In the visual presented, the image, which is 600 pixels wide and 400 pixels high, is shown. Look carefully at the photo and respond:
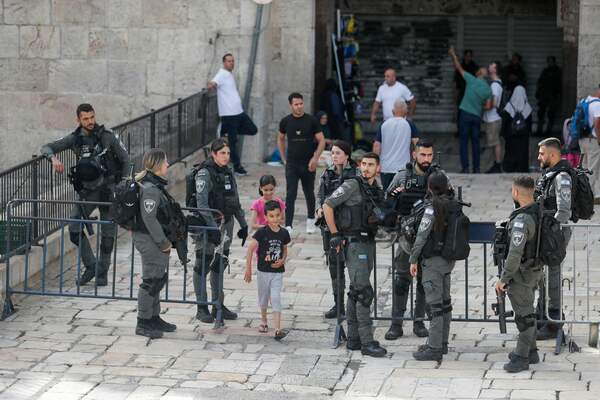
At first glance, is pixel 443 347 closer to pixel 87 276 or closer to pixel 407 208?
pixel 407 208

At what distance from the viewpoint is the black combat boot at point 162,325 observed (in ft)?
38.8

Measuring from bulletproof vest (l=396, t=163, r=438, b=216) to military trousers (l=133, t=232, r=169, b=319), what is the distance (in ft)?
6.52

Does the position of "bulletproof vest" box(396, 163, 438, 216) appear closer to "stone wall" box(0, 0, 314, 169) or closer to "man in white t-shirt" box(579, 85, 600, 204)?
"man in white t-shirt" box(579, 85, 600, 204)

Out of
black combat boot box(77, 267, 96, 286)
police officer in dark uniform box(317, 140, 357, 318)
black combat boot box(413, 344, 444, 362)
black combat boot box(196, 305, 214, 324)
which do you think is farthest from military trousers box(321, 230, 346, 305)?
black combat boot box(77, 267, 96, 286)

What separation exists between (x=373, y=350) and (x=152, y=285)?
1.92 meters

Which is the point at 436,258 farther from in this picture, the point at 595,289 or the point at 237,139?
the point at 237,139

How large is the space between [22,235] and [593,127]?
7.76m

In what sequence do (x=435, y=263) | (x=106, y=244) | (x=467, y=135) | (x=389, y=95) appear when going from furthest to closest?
(x=467, y=135), (x=389, y=95), (x=106, y=244), (x=435, y=263)

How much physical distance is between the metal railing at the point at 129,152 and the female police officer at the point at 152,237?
126 cm

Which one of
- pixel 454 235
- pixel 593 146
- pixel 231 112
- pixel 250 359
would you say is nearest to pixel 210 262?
pixel 250 359

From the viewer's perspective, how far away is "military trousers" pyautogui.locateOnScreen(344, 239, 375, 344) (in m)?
11.1

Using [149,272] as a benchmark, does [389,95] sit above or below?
above

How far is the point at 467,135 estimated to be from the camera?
2047cm

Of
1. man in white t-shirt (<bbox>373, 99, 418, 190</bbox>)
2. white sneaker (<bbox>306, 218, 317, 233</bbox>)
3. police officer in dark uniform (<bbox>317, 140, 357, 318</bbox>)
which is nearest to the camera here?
police officer in dark uniform (<bbox>317, 140, 357, 318</bbox>)
